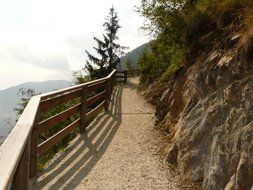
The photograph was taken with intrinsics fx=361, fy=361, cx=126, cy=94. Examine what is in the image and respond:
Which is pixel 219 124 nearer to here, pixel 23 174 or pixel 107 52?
pixel 23 174

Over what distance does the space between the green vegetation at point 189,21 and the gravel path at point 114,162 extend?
2333mm

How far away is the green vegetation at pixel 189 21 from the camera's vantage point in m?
7.85

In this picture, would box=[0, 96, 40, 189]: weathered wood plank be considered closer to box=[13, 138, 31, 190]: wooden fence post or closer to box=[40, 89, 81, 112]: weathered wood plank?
box=[13, 138, 31, 190]: wooden fence post

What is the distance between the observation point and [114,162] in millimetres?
7535

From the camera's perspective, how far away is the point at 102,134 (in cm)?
994

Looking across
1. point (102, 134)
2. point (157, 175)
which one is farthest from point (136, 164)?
point (102, 134)

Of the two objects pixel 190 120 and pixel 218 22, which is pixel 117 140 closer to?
pixel 190 120

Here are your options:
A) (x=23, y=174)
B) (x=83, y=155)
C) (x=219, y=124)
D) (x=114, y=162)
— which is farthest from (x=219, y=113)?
(x=23, y=174)

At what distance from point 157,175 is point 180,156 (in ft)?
1.89

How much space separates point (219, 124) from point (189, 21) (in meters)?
4.30

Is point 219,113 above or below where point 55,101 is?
below

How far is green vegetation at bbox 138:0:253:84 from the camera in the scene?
7848 mm

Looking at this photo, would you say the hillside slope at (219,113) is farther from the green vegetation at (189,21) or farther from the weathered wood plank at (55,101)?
the weathered wood plank at (55,101)

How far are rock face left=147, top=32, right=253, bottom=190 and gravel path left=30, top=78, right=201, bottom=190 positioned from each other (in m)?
0.47
